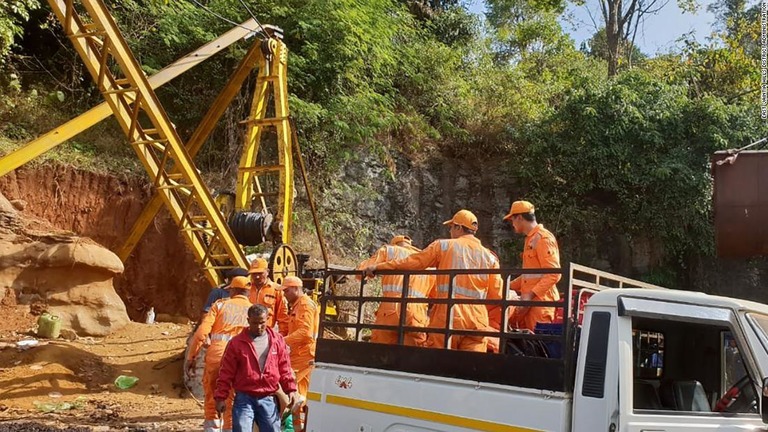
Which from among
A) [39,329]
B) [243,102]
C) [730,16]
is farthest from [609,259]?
[730,16]

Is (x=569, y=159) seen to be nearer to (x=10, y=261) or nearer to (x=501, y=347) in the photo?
(x=10, y=261)

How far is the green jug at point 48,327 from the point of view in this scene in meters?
10.7

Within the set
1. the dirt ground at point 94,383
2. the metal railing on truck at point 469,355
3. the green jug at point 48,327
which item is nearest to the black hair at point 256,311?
the metal railing on truck at point 469,355

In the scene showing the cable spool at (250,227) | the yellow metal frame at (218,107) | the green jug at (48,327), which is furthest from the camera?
the yellow metal frame at (218,107)

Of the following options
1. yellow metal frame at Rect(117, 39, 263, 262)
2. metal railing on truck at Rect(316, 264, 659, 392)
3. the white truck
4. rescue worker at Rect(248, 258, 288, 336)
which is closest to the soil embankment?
yellow metal frame at Rect(117, 39, 263, 262)

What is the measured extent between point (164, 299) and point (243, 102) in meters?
5.69

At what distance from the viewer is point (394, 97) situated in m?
20.1

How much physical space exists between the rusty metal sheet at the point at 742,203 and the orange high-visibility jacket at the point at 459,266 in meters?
9.35

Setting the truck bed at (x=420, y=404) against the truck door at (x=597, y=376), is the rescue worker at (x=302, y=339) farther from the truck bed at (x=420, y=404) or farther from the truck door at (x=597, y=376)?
the truck door at (x=597, y=376)

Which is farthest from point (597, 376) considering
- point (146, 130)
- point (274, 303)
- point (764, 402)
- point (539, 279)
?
point (146, 130)

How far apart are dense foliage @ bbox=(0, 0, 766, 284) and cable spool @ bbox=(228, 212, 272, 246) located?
215 inches

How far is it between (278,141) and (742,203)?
8979mm

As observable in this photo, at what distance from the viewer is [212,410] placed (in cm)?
645

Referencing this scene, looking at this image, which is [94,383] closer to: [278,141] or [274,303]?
[274,303]
